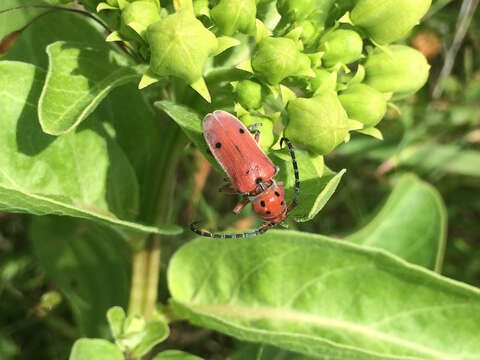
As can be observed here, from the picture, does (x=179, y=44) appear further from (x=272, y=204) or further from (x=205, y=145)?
(x=272, y=204)

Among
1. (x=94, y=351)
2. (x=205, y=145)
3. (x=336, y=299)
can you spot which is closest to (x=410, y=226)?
(x=336, y=299)

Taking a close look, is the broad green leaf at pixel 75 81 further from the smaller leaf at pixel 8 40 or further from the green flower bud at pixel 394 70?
the green flower bud at pixel 394 70

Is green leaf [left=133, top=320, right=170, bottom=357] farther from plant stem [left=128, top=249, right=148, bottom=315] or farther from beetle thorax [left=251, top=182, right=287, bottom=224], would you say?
beetle thorax [left=251, top=182, right=287, bottom=224]

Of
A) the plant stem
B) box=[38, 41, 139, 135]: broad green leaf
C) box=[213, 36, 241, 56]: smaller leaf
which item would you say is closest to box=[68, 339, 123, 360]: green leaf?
the plant stem

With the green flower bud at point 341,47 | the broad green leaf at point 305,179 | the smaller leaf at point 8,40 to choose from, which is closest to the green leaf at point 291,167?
the broad green leaf at point 305,179

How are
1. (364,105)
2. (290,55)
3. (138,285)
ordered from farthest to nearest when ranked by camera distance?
(138,285)
(364,105)
(290,55)

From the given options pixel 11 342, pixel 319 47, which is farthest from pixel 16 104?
pixel 11 342
